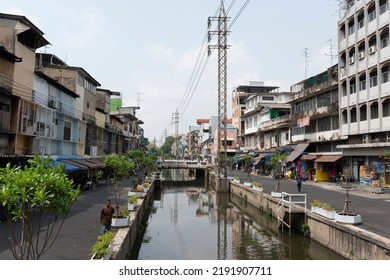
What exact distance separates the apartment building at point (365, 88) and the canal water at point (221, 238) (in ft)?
40.7

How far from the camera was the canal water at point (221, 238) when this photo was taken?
1730 centimetres

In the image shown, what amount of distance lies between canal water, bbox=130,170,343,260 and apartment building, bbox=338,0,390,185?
12419 millimetres

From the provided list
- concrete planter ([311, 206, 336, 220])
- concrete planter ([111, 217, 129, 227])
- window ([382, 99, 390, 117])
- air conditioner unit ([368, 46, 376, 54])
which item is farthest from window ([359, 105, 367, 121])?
concrete planter ([111, 217, 129, 227])

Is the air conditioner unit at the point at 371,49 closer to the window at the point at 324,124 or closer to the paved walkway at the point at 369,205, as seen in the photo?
the window at the point at 324,124

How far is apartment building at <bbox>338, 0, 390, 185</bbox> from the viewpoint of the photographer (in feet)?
97.5

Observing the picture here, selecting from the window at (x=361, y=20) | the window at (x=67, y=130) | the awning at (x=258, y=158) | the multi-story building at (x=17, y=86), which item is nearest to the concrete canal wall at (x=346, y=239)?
the multi-story building at (x=17, y=86)

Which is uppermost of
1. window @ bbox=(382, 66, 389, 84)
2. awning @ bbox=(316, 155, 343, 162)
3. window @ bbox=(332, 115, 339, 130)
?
window @ bbox=(382, 66, 389, 84)

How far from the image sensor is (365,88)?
32.4 metres

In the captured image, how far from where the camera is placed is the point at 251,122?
66875mm

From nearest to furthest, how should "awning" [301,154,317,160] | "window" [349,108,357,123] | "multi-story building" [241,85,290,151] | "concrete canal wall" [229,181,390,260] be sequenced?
"concrete canal wall" [229,181,390,260]
"window" [349,108,357,123]
"awning" [301,154,317,160]
"multi-story building" [241,85,290,151]

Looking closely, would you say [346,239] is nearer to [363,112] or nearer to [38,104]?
[363,112]

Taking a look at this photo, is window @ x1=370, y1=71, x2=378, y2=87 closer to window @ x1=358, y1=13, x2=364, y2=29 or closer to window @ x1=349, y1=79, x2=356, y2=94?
window @ x1=349, y1=79, x2=356, y2=94

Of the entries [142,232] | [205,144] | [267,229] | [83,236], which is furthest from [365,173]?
[205,144]

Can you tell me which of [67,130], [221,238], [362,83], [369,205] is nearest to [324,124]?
[362,83]
